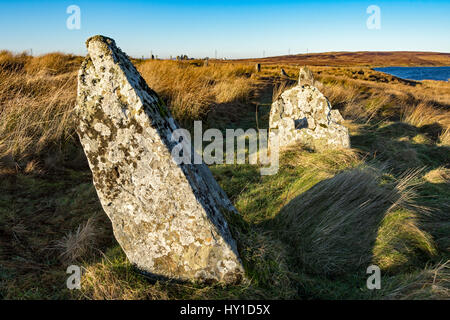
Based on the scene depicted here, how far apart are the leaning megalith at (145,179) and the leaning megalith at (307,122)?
353 centimetres

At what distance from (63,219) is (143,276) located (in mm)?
1542

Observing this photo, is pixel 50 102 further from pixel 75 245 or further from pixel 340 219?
pixel 340 219

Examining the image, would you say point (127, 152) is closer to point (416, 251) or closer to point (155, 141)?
point (155, 141)

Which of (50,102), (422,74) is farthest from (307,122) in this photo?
(422,74)

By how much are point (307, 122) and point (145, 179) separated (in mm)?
4231

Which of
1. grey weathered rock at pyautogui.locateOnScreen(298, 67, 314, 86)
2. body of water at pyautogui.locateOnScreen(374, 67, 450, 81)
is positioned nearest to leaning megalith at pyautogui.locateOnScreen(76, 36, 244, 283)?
grey weathered rock at pyautogui.locateOnScreen(298, 67, 314, 86)

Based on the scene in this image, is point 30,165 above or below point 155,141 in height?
below

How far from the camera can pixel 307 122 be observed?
5.54m

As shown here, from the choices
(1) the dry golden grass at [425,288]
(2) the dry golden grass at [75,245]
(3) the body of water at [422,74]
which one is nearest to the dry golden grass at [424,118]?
(1) the dry golden grass at [425,288]

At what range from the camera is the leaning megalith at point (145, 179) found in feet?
6.21

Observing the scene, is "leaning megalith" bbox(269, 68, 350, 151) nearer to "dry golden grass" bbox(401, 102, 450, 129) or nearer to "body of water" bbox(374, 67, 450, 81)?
"dry golden grass" bbox(401, 102, 450, 129)

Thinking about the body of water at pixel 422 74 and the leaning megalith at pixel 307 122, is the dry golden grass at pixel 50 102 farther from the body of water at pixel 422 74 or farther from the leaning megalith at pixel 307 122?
the body of water at pixel 422 74

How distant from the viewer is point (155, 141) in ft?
6.15
